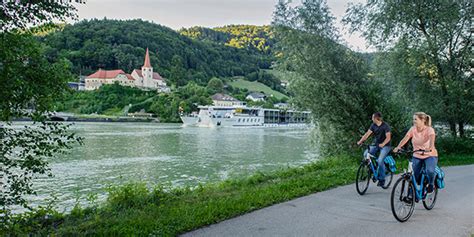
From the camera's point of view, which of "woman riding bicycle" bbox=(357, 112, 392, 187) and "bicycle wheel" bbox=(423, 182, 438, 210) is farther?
"woman riding bicycle" bbox=(357, 112, 392, 187)

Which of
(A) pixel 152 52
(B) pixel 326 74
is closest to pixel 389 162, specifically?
(B) pixel 326 74

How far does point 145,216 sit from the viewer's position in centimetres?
550

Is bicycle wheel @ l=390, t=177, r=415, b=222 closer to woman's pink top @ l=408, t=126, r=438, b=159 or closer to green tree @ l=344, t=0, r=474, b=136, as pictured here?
woman's pink top @ l=408, t=126, r=438, b=159

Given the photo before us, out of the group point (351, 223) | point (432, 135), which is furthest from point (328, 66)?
point (351, 223)

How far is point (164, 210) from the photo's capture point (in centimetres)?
592

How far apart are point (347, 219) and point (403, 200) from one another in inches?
34.3

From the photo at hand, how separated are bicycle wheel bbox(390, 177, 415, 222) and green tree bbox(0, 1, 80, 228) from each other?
5141mm

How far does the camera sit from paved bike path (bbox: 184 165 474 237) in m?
4.82

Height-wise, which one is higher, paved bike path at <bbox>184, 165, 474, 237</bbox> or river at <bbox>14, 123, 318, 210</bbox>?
paved bike path at <bbox>184, 165, 474, 237</bbox>

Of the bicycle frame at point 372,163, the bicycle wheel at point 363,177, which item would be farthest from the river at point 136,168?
the bicycle frame at point 372,163

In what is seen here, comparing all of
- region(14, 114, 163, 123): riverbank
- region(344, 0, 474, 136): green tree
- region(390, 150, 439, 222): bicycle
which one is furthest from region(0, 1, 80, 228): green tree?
region(14, 114, 163, 123): riverbank

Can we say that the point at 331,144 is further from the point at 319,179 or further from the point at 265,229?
the point at 265,229

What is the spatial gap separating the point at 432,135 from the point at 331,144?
9.39 m

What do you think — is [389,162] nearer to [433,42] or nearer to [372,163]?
[372,163]
